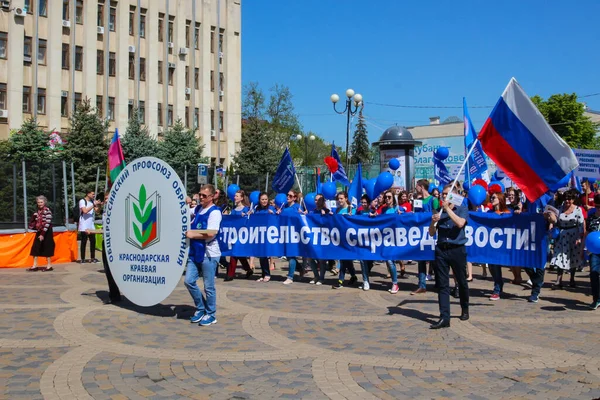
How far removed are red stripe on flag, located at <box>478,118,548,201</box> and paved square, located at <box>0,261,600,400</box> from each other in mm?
1938

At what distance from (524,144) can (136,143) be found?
117 ft

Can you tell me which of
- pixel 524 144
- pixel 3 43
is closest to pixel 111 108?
pixel 3 43

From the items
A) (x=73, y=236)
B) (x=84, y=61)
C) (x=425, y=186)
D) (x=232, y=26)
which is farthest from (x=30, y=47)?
(x=425, y=186)

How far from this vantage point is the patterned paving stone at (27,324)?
795 centimetres

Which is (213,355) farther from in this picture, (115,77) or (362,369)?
(115,77)

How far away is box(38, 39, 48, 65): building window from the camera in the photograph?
4256 centimetres

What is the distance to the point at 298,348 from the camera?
741 cm

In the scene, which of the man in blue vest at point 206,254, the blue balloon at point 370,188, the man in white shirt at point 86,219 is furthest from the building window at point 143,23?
the man in blue vest at point 206,254

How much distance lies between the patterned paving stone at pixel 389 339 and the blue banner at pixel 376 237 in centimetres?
283

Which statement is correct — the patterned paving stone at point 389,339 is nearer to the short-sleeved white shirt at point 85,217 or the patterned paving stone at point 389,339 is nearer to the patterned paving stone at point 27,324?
the patterned paving stone at point 27,324

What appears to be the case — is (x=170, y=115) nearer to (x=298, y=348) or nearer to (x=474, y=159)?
(x=474, y=159)

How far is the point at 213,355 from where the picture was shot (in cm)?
708

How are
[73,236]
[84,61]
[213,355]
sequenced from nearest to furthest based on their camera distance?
[213,355] → [73,236] → [84,61]

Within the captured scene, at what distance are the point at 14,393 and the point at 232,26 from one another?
53.3 m
